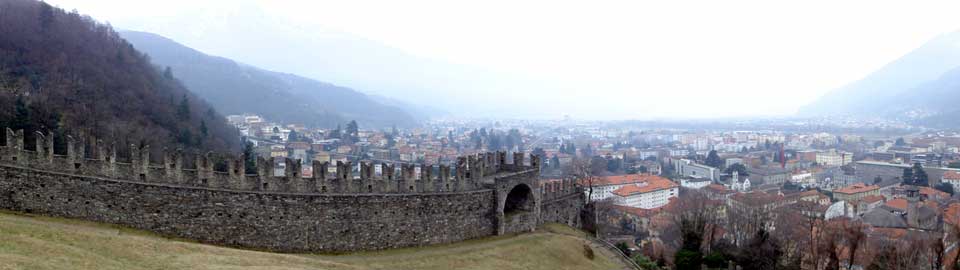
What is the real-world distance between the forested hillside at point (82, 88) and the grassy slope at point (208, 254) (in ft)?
94.6

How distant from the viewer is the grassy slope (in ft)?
66.9

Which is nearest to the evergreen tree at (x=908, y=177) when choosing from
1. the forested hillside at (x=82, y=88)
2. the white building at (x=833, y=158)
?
the white building at (x=833, y=158)

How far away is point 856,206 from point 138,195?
102176mm

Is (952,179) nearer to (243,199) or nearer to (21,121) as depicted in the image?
(243,199)

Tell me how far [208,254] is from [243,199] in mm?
5287

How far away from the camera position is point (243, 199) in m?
30.2

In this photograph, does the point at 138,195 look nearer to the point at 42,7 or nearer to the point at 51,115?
the point at 51,115

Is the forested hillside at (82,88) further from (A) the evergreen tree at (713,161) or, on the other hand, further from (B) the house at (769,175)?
(A) the evergreen tree at (713,161)

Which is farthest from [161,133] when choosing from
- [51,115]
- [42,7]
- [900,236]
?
[900,236]

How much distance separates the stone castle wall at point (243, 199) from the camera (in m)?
28.4

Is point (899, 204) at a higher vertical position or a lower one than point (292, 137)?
lower

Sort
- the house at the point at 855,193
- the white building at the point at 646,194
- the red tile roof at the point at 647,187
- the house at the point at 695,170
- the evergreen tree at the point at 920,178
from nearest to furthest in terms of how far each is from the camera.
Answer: the house at the point at 855,193 < the white building at the point at 646,194 < the red tile roof at the point at 647,187 < the evergreen tree at the point at 920,178 < the house at the point at 695,170

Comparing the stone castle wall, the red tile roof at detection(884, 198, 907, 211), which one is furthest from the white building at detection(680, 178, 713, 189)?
the stone castle wall

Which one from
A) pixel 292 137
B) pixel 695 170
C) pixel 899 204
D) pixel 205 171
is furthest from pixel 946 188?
pixel 292 137
